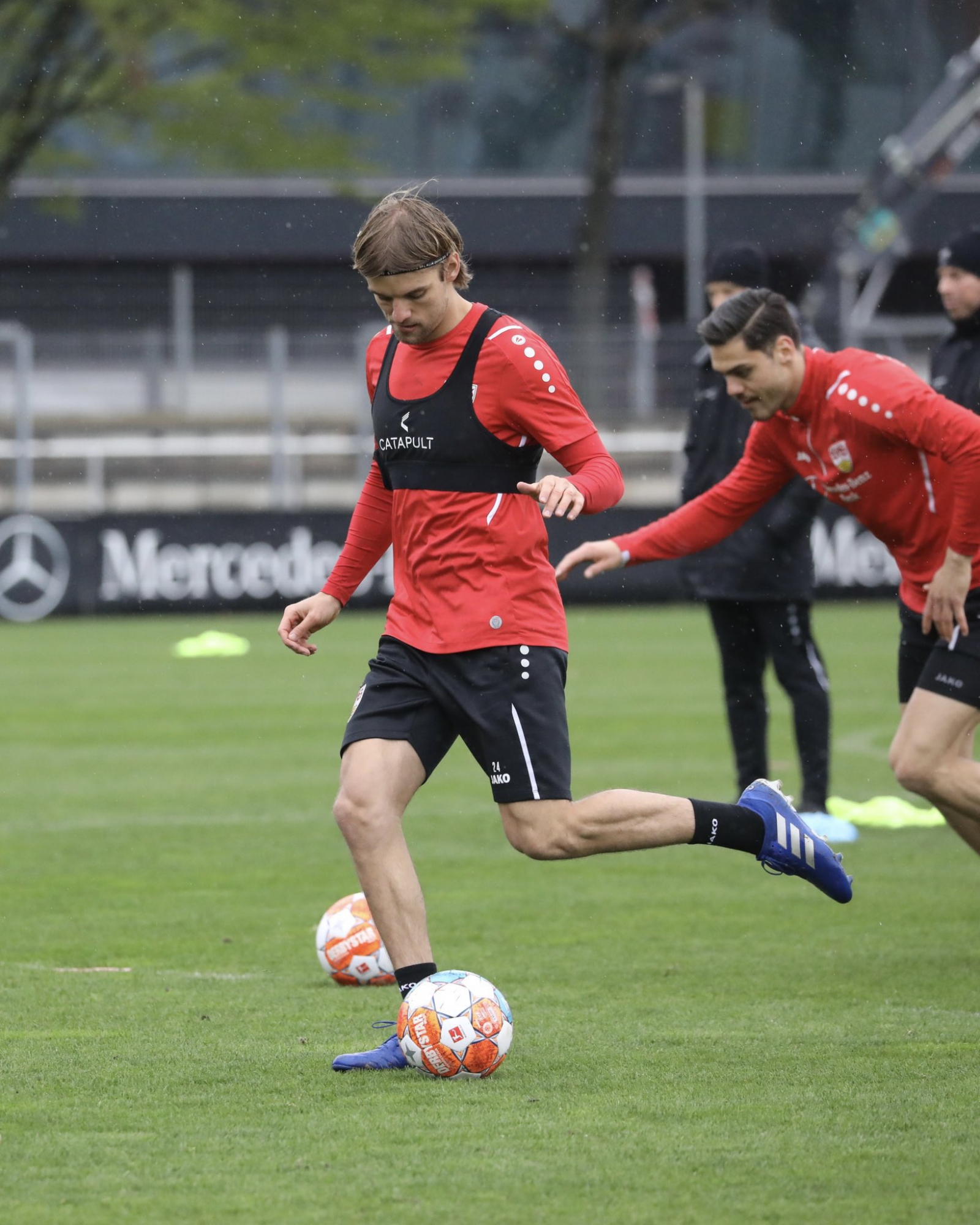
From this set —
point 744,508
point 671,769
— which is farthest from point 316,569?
point 744,508

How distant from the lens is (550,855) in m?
5.12

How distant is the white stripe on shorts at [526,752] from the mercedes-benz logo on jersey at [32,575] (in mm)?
15863

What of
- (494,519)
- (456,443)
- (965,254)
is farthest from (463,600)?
(965,254)

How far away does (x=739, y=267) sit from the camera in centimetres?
816

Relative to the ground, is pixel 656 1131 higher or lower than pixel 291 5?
lower

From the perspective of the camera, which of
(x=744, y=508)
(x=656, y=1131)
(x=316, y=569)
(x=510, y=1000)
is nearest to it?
(x=656, y=1131)

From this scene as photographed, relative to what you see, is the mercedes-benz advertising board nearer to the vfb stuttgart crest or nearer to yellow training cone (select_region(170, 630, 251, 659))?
yellow training cone (select_region(170, 630, 251, 659))

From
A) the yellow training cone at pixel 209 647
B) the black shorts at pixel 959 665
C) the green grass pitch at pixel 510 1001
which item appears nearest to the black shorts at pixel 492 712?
the green grass pitch at pixel 510 1001

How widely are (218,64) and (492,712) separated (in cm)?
2560

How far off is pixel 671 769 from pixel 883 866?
2477 millimetres

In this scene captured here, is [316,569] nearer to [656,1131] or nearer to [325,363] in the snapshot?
[325,363]

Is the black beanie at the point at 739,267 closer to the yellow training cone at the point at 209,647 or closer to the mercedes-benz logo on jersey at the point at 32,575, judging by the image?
the yellow training cone at the point at 209,647

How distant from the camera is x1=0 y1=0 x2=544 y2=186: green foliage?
87.4ft

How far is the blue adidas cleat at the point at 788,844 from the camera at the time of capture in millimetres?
5348
